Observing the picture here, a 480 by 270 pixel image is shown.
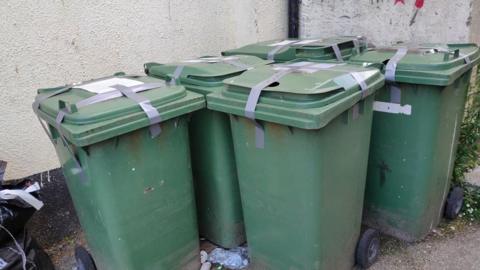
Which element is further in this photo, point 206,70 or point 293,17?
point 293,17

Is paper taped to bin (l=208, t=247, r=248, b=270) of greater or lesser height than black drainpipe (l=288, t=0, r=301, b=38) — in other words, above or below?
A: below

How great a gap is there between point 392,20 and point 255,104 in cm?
261

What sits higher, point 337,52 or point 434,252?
point 337,52

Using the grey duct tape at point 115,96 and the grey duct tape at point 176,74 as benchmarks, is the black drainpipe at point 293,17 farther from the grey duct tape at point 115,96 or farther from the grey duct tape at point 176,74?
the grey duct tape at point 115,96

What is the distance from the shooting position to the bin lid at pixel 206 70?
244 cm

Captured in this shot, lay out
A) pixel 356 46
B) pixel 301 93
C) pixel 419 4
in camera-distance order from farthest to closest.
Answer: pixel 419 4
pixel 356 46
pixel 301 93

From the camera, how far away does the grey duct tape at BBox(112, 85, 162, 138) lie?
1.99 meters

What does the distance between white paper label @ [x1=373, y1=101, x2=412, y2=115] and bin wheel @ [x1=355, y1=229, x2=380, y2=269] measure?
837mm

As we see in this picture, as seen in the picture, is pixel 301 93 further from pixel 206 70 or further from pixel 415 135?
pixel 415 135

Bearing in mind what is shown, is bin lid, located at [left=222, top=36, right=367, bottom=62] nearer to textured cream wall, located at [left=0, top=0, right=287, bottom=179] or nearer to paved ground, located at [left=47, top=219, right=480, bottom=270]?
textured cream wall, located at [left=0, top=0, right=287, bottom=179]

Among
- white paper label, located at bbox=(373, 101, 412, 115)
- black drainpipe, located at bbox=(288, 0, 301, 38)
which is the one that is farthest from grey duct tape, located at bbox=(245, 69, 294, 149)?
black drainpipe, located at bbox=(288, 0, 301, 38)

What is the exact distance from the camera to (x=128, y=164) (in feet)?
6.67

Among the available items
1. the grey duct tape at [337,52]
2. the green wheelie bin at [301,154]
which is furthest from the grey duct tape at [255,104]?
the grey duct tape at [337,52]

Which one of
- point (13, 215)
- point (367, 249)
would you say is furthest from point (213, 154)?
point (13, 215)
